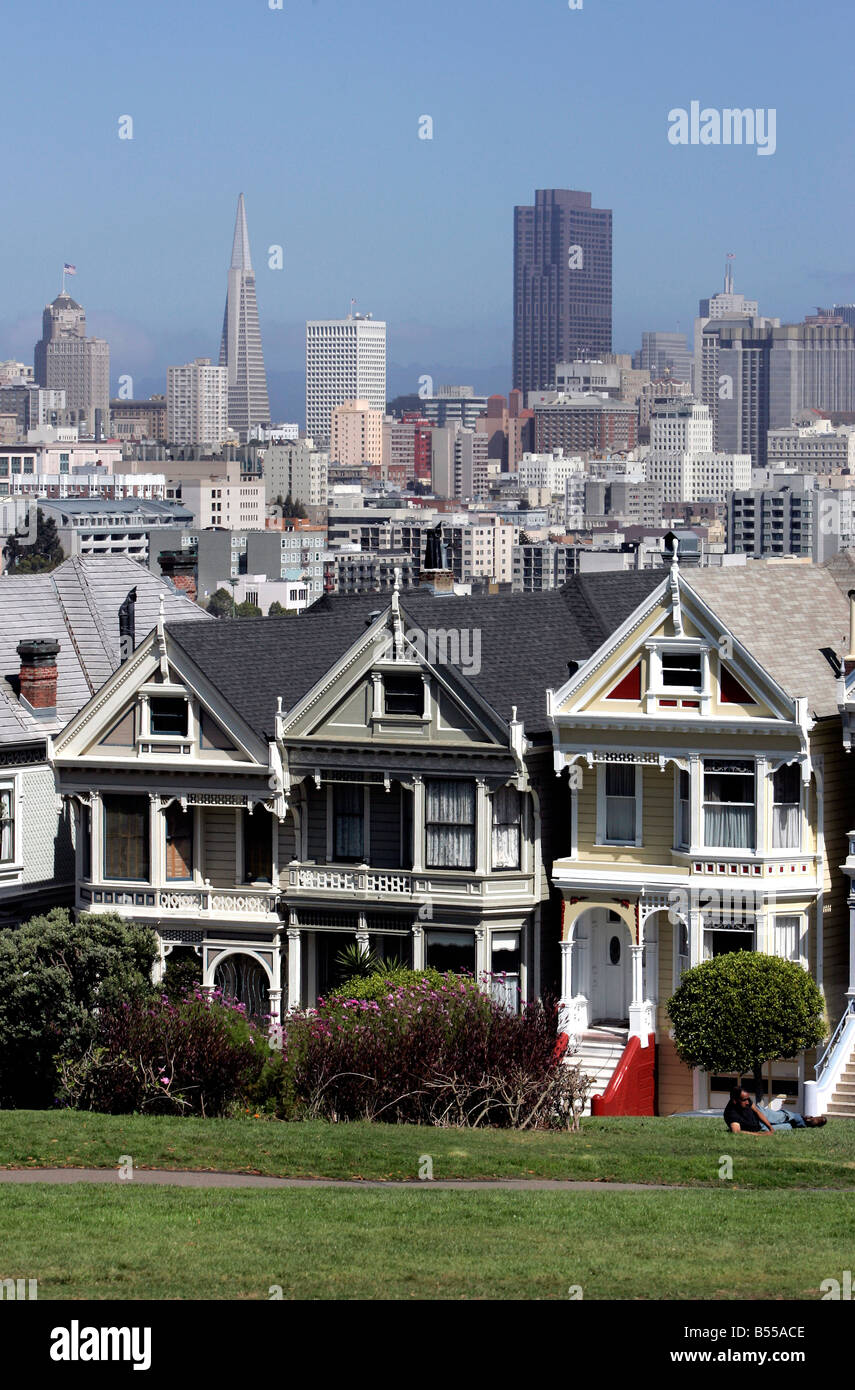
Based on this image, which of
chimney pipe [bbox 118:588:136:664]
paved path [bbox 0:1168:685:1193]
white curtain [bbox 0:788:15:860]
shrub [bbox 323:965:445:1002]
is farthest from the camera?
chimney pipe [bbox 118:588:136:664]

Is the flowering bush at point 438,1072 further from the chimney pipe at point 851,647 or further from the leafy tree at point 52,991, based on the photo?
the chimney pipe at point 851,647

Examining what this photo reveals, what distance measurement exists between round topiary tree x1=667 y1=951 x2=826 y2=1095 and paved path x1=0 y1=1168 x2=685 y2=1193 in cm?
816

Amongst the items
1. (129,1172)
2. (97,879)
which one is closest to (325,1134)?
(129,1172)

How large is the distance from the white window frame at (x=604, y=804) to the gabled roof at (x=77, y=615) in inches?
334

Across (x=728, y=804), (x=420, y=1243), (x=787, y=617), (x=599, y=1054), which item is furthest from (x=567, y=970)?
(x=420, y=1243)

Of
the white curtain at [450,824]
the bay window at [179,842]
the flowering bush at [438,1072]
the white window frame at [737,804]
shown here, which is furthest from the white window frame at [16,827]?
the white window frame at [737,804]

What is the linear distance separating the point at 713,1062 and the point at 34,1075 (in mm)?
10037

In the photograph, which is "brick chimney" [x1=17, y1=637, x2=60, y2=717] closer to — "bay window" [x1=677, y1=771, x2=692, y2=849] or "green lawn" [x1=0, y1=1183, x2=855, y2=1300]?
"bay window" [x1=677, y1=771, x2=692, y2=849]

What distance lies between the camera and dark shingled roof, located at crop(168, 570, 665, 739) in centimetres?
4175

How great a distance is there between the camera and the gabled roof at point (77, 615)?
46.9 meters

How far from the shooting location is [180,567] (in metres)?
55.7

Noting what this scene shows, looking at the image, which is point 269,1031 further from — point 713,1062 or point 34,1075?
point 713,1062

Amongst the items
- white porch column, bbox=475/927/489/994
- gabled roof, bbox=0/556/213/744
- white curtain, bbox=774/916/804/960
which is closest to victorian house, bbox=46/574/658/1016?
white porch column, bbox=475/927/489/994
